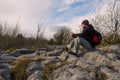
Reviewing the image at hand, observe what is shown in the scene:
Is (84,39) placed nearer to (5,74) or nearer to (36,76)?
(36,76)

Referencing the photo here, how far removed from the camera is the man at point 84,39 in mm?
14359

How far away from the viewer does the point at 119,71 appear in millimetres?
11867

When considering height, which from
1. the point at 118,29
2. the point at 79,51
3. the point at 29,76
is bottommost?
the point at 29,76

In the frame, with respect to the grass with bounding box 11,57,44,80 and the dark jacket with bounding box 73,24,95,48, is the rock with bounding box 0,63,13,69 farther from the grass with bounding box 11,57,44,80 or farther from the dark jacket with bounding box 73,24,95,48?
the dark jacket with bounding box 73,24,95,48

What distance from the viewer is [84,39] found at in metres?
14.6

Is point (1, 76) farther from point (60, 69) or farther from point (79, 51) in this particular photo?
point (79, 51)

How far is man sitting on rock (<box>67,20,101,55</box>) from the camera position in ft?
47.1

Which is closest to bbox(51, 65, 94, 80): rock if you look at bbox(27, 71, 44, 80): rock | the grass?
bbox(27, 71, 44, 80): rock

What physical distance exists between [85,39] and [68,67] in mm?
2661

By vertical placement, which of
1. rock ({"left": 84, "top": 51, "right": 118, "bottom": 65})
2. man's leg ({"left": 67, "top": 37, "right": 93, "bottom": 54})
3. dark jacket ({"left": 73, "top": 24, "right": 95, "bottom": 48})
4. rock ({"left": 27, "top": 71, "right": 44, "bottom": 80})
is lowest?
rock ({"left": 27, "top": 71, "right": 44, "bottom": 80})

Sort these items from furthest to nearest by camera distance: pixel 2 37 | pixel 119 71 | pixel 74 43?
pixel 2 37, pixel 74 43, pixel 119 71

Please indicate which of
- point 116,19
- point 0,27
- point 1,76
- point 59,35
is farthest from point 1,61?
point 59,35

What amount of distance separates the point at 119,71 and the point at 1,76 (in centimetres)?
463

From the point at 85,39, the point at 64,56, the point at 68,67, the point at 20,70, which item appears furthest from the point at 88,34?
the point at 20,70
